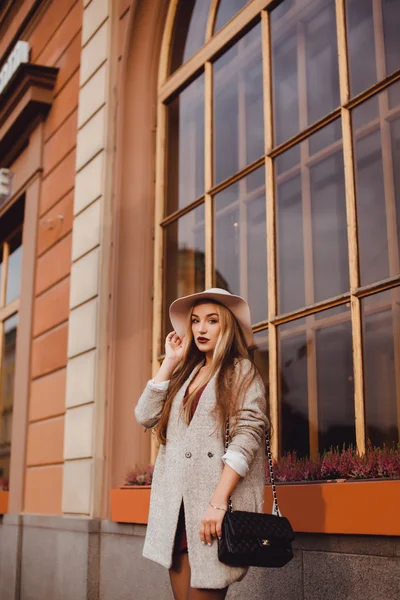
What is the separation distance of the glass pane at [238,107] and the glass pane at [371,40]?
3.06 ft

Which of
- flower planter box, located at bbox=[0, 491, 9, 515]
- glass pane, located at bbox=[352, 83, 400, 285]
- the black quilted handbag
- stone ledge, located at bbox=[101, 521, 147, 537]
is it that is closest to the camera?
the black quilted handbag

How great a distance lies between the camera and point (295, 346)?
4320mm

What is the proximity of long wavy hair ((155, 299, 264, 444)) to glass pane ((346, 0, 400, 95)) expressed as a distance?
1615mm

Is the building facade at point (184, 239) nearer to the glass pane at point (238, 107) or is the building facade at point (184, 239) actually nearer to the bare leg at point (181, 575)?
the glass pane at point (238, 107)

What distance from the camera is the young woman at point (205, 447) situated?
288 cm

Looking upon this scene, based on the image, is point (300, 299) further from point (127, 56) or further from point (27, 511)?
point (27, 511)

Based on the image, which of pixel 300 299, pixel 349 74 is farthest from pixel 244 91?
pixel 300 299

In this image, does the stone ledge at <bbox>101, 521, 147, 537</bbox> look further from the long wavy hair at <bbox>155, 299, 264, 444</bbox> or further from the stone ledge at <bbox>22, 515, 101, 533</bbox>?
the long wavy hair at <bbox>155, 299, 264, 444</bbox>

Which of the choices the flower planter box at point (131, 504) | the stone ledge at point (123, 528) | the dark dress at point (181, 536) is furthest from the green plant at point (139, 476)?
the dark dress at point (181, 536)

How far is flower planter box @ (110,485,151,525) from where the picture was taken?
4.87 m

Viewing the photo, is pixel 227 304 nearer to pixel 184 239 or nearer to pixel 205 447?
pixel 205 447

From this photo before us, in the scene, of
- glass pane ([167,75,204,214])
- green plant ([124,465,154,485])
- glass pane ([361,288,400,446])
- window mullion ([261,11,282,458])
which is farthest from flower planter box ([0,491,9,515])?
glass pane ([361,288,400,446])

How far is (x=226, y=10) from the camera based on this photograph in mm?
5656

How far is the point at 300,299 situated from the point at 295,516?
123cm
